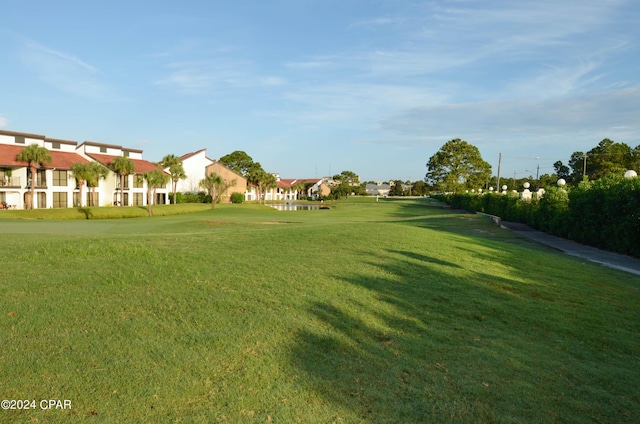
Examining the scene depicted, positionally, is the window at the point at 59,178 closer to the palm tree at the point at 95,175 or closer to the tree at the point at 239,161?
the palm tree at the point at 95,175

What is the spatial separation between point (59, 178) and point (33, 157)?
6.53 meters

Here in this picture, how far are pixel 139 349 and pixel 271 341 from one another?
4.64ft

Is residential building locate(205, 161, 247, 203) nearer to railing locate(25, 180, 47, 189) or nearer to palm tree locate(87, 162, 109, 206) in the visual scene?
palm tree locate(87, 162, 109, 206)

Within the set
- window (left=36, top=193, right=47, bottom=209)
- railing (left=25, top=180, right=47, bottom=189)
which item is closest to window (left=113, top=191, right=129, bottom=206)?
window (left=36, top=193, right=47, bottom=209)

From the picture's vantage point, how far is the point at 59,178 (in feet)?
163

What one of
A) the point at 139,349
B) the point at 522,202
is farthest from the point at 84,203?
the point at 139,349

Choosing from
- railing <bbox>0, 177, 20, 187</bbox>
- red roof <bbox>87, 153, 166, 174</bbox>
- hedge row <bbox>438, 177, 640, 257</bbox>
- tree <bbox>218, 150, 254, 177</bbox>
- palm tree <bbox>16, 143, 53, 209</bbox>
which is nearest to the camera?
hedge row <bbox>438, 177, 640, 257</bbox>

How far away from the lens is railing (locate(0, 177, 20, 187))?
44.3 m

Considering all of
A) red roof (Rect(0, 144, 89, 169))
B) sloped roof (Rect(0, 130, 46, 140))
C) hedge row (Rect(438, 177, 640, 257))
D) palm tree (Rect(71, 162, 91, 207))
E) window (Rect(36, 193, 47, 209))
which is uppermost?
sloped roof (Rect(0, 130, 46, 140))

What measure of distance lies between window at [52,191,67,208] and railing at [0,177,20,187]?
4356mm

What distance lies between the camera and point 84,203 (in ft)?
173

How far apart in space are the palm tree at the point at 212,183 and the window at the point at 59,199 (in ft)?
59.0

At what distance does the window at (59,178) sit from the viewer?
162 feet

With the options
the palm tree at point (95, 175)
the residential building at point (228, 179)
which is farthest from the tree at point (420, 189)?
the palm tree at point (95, 175)
